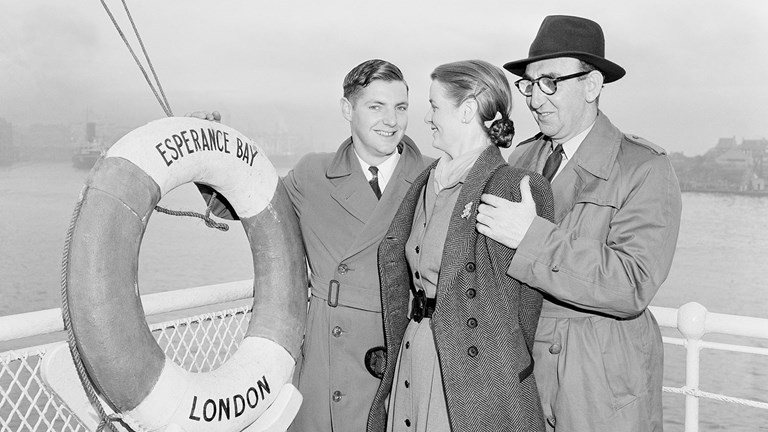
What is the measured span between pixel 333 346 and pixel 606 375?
→ 34.5 inches

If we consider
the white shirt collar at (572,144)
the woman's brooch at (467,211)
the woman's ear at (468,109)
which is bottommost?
the woman's brooch at (467,211)

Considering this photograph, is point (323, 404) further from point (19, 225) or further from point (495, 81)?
point (19, 225)

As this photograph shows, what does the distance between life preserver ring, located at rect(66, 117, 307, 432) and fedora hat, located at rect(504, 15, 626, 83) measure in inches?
38.7

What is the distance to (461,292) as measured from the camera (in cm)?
196

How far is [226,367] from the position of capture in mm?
2467

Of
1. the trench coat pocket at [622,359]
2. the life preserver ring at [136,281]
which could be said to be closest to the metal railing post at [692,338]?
the trench coat pocket at [622,359]

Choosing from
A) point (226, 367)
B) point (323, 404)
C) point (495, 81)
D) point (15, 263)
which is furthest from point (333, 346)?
point (15, 263)

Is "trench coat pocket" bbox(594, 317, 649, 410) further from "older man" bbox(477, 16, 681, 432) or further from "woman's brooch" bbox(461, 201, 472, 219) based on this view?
"woman's brooch" bbox(461, 201, 472, 219)

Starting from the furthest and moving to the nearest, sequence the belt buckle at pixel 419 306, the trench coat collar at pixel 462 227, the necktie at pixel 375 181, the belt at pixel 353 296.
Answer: the necktie at pixel 375 181 → the belt at pixel 353 296 → the belt buckle at pixel 419 306 → the trench coat collar at pixel 462 227

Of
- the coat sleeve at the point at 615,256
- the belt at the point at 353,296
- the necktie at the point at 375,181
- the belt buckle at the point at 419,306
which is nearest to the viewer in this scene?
the coat sleeve at the point at 615,256

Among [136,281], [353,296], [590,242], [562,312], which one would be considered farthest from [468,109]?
[136,281]

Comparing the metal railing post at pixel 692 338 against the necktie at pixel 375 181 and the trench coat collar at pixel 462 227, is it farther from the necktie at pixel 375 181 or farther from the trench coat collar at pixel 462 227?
the necktie at pixel 375 181

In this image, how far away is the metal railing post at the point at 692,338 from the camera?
247cm

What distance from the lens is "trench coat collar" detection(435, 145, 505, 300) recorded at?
196 cm
